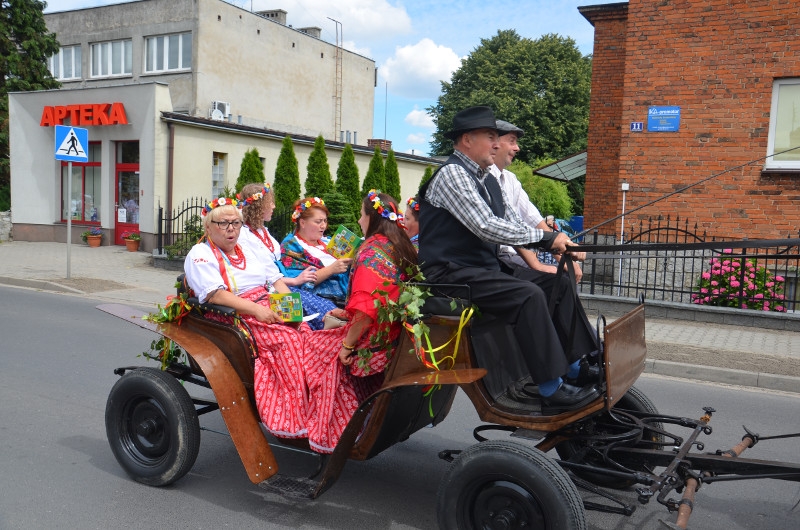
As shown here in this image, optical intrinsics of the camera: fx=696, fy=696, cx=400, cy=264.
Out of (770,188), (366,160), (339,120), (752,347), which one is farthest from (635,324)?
(339,120)

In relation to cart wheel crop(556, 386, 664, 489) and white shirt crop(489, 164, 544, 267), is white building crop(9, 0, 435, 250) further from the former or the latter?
cart wheel crop(556, 386, 664, 489)

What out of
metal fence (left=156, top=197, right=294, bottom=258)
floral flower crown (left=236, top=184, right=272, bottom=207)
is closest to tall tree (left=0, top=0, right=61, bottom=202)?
metal fence (left=156, top=197, right=294, bottom=258)

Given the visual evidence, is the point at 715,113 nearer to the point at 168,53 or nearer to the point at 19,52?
the point at 168,53

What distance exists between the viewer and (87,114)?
787 inches

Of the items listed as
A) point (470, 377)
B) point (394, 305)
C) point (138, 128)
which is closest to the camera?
point (470, 377)

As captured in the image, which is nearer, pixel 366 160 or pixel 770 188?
pixel 770 188

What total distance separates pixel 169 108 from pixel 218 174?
2.62 meters

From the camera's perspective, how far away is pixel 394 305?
3.44m

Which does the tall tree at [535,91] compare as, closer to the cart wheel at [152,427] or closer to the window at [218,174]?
the window at [218,174]

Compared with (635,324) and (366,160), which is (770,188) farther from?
(366,160)

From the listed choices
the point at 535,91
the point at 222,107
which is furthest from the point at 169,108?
the point at 535,91

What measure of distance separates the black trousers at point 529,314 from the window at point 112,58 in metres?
31.0

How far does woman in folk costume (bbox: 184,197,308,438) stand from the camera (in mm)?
3883

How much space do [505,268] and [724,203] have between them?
961 centimetres
